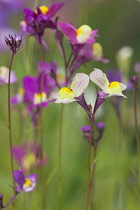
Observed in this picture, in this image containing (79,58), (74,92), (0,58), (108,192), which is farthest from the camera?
(0,58)

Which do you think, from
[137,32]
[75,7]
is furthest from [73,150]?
[75,7]

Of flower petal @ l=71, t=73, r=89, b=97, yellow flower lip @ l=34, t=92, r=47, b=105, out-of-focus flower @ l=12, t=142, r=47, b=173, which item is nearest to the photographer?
flower petal @ l=71, t=73, r=89, b=97

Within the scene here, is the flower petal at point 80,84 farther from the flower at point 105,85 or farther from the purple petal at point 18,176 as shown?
the purple petal at point 18,176

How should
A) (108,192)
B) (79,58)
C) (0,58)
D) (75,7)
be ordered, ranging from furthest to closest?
(75,7)
(0,58)
(108,192)
(79,58)

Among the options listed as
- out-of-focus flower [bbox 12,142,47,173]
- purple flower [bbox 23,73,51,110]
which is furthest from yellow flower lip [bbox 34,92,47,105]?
out-of-focus flower [bbox 12,142,47,173]

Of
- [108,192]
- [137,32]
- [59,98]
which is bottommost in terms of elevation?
[108,192]

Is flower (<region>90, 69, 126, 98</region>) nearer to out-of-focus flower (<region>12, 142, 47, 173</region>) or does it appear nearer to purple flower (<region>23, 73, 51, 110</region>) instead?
purple flower (<region>23, 73, 51, 110</region>)

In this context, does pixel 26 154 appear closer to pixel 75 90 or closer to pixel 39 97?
pixel 39 97

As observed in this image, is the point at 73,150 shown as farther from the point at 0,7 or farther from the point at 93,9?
the point at 93,9
